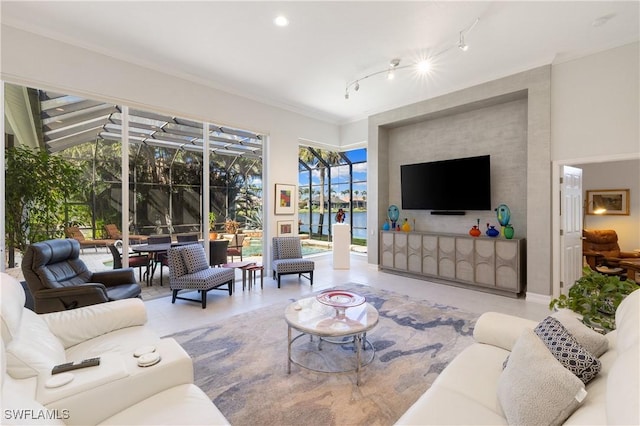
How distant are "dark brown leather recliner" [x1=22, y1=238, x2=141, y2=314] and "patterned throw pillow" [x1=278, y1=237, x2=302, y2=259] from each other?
99.8 inches

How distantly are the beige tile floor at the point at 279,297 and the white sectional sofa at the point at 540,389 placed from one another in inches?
105

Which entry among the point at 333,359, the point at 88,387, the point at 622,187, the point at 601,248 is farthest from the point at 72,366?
the point at 622,187

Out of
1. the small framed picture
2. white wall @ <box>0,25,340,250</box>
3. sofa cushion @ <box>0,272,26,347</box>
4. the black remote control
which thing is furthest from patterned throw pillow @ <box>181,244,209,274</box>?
the black remote control

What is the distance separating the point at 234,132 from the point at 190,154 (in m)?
0.93

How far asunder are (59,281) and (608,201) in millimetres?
9399

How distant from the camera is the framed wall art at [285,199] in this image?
594 cm

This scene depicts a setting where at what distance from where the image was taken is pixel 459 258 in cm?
505

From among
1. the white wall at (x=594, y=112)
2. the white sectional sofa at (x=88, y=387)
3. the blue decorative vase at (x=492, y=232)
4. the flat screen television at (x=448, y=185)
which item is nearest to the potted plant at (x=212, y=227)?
the white sectional sofa at (x=88, y=387)

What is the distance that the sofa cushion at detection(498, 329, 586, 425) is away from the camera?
3.60 feet

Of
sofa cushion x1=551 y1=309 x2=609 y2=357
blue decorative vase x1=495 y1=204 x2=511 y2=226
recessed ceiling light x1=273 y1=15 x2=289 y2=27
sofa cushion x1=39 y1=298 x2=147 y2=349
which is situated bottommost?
sofa cushion x1=39 y1=298 x2=147 y2=349

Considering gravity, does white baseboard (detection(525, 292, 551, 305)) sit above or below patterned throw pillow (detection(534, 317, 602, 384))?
below

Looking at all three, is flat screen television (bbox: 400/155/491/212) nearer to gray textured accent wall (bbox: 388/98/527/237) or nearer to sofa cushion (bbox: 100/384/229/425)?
gray textured accent wall (bbox: 388/98/527/237)

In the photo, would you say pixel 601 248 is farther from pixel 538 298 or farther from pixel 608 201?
pixel 538 298

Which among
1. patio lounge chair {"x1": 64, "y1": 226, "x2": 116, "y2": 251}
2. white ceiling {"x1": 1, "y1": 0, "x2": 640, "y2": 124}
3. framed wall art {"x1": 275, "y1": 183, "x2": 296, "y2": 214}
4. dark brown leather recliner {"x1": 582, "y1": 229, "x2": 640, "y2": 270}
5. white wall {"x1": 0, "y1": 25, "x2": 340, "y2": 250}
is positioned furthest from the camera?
framed wall art {"x1": 275, "y1": 183, "x2": 296, "y2": 214}
